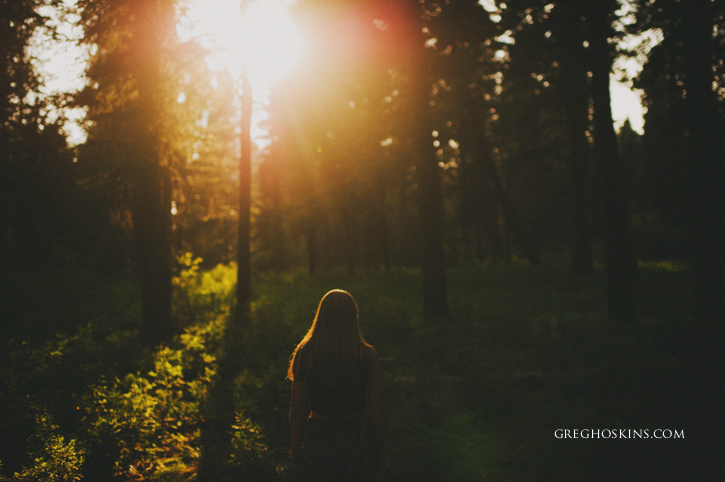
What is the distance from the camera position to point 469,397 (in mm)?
6699

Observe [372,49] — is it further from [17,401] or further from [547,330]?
[17,401]

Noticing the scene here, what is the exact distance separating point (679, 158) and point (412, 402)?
72.0 feet

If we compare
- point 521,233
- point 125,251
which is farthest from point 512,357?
point 521,233

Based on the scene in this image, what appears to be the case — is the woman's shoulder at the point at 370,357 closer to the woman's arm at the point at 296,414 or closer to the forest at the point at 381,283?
the woman's arm at the point at 296,414

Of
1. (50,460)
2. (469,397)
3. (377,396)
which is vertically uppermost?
(377,396)

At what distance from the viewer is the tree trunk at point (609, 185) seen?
9.84 meters

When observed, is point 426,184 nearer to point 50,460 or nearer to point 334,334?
point 334,334

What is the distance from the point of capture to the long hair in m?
3.31

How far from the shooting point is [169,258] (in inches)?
439

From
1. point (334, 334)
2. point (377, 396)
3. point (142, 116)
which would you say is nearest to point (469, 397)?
point (377, 396)

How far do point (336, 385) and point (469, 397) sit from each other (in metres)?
4.14

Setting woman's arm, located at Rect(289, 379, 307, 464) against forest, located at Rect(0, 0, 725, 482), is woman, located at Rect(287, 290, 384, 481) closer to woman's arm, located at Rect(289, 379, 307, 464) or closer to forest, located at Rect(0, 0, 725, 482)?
woman's arm, located at Rect(289, 379, 307, 464)

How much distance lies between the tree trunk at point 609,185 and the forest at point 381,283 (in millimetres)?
54

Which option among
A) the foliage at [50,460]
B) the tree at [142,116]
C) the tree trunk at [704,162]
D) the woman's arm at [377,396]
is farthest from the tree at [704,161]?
the tree at [142,116]
